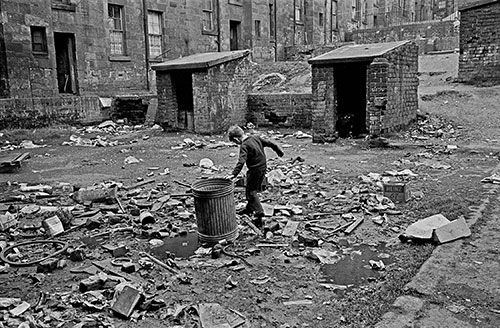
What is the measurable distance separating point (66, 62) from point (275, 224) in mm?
17316

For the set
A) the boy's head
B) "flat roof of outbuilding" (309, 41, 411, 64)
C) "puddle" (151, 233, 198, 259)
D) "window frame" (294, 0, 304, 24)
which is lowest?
"puddle" (151, 233, 198, 259)

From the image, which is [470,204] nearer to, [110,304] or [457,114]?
[110,304]

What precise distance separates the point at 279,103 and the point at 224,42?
1162cm

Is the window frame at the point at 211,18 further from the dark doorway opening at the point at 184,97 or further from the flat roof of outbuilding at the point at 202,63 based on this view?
the flat roof of outbuilding at the point at 202,63

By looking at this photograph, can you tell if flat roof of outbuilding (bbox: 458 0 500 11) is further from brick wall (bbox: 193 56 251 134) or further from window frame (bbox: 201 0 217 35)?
window frame (bbox: 201 0 217 35)

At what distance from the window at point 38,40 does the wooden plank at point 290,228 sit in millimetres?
16041

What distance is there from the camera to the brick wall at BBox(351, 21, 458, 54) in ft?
81.9

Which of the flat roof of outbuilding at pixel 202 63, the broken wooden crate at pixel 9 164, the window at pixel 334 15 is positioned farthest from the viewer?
the window at pixel 334 15

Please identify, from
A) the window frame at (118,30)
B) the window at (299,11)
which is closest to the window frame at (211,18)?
the window frame at (118,30)

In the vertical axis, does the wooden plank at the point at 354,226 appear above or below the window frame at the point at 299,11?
below

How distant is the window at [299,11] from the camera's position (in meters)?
33.4

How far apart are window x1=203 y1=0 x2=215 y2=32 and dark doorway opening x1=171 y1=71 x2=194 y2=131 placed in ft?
32.2

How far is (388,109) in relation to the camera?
1302cm

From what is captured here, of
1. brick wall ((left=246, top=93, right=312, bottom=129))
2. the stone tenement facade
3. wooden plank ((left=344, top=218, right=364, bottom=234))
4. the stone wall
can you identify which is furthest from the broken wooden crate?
the stone tenement facade
